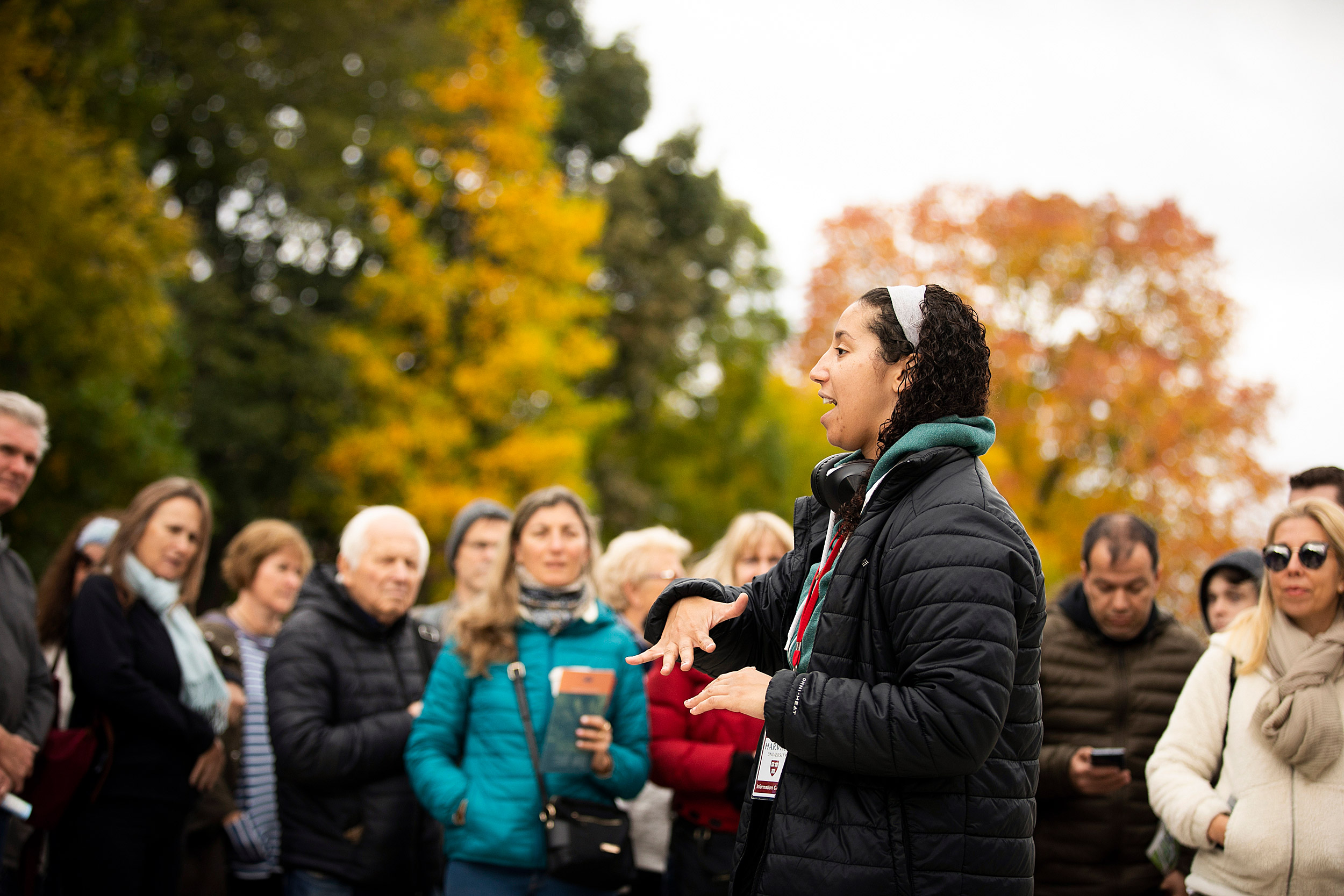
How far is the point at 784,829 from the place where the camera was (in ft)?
7.16

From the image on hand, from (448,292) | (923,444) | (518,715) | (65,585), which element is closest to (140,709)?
(65,585)

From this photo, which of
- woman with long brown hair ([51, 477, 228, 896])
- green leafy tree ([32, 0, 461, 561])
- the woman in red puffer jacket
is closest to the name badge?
the woman in red puffer jacket

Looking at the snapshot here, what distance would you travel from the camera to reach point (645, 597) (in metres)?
5.26

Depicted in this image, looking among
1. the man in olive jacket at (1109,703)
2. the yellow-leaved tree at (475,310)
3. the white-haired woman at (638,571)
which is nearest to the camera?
the man in olive jacket at (1109,703)

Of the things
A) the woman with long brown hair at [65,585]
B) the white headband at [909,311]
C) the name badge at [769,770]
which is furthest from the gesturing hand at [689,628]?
the woman with long brown hair at [65,585]

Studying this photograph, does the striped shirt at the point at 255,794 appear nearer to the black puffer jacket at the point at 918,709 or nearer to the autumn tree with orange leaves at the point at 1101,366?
the black puffer jacket at the point at 918,709

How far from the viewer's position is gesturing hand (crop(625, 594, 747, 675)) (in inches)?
91.1

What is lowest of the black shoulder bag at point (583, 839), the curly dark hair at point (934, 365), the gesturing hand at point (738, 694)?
the black shoulder bag at point (583, 839)

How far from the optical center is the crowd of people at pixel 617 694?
2322 millimetres

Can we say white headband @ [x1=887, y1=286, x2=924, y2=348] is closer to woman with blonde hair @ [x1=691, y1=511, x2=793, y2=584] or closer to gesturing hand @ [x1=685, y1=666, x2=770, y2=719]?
gesturing hand @ [x1=685, y1=666, x2=770, y2=719]

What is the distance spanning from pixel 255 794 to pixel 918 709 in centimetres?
385

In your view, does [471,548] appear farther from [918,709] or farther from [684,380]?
[684,380]

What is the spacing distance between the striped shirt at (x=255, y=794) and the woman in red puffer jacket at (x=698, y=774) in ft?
5.56

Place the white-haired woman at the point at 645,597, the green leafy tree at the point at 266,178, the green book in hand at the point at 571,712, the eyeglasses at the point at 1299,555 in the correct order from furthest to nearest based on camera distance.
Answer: the green leafy tree at the point at 266,178 < the white-haired woman at the point at 645,597 < the green book in hand at the point at 571,712 < the eyeglasses at the point at 1299,555
